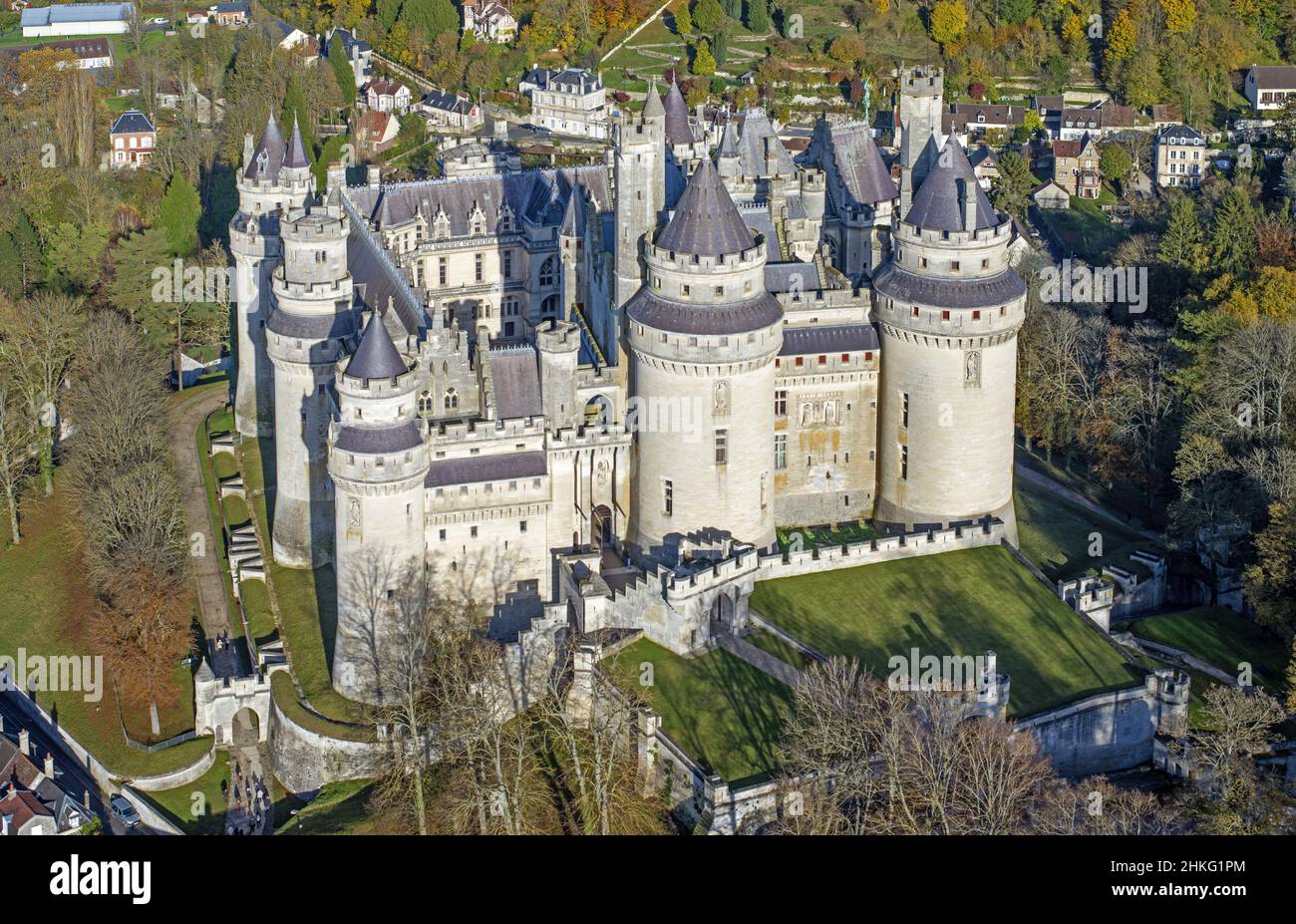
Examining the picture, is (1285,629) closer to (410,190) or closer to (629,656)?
(629,656)

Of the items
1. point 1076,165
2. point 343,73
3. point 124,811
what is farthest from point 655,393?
point 343,73

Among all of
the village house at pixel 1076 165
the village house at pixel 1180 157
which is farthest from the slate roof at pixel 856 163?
the village house at pixel 1180 157

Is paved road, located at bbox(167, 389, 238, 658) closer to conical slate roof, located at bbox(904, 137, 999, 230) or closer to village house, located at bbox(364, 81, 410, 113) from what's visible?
conical slate roof, located at bbox(904, 137, 999, 230)

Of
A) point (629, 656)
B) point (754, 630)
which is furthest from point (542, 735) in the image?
point (754, 630)

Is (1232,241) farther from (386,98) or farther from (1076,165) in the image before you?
(386,98)

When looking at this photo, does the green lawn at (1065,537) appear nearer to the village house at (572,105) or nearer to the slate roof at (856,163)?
the slate roof at (856,163)

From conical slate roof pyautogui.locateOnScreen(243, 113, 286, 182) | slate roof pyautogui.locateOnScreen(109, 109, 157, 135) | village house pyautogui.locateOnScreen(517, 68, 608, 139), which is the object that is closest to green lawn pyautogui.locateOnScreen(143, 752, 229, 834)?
conical slate roof pyautogui.locateOnScreen(243, 113, 286, 182)
